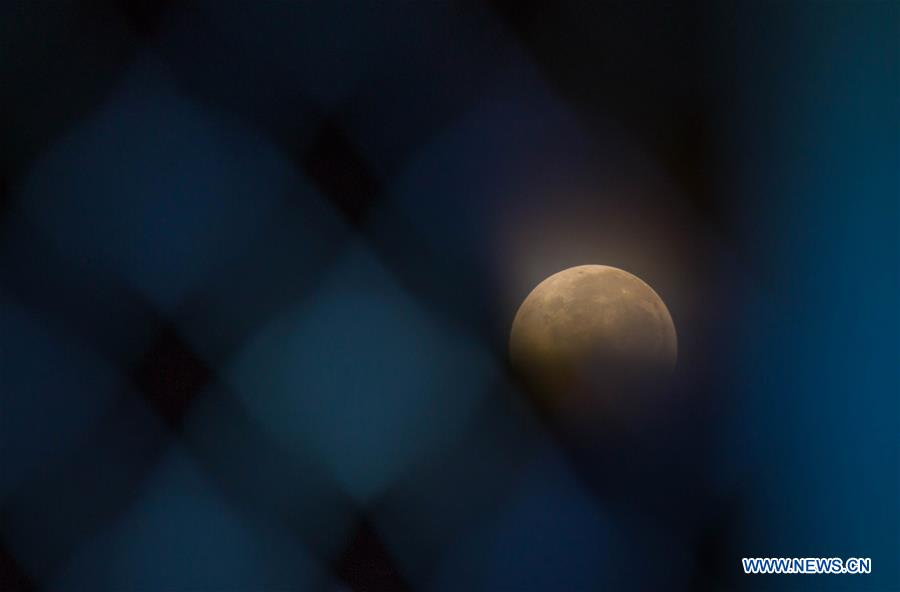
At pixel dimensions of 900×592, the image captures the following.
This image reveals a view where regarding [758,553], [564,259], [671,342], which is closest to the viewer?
[758,553]

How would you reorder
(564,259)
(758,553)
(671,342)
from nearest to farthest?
(758,553), (671,342), (564,259)

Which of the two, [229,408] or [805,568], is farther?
[229,408]

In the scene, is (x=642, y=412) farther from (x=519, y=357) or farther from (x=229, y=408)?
(x=229, y=408)

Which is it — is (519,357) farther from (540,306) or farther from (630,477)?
(630,477)

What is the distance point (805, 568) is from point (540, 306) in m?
0.46

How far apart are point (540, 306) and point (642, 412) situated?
20 cm

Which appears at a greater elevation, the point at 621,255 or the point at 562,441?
the point at 621,255

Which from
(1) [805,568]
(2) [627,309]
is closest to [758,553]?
(1) [805,568]

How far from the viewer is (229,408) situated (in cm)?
105

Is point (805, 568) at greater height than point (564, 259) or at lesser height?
lesser

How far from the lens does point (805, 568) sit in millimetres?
897

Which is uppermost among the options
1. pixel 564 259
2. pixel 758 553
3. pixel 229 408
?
pixel 564 259

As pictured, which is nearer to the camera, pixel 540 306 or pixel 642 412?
pixel 642 412

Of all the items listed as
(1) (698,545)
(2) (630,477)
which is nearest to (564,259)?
(2) (630,477)
